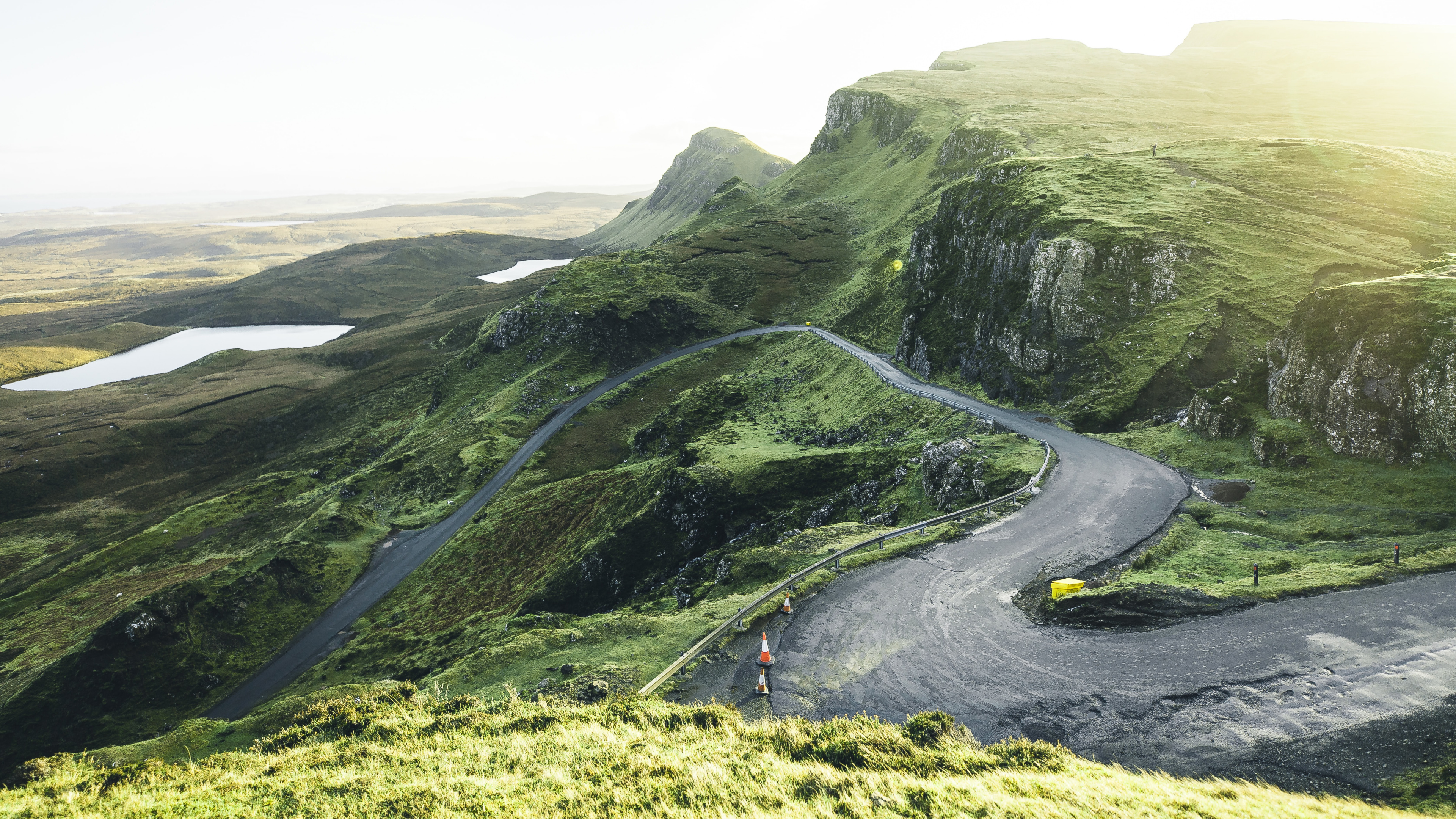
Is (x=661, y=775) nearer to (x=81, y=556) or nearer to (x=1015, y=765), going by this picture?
(x=1015, y=765)

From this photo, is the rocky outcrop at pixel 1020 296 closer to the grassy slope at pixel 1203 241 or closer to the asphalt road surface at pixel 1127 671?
the grassy slope at pixel 1203 241

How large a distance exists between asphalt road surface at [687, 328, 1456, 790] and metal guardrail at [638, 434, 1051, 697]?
1135 mm

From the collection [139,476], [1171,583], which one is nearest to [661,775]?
[1171,583]

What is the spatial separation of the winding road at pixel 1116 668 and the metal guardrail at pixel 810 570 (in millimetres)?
1113

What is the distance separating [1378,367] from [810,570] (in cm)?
3341

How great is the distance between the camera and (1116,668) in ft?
72.2

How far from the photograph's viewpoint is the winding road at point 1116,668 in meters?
17.9

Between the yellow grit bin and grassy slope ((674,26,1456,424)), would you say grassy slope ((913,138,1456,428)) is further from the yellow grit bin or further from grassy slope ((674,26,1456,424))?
the yellow grit bin

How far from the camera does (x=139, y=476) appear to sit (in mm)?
127250

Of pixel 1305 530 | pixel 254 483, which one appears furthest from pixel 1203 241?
pixel 254 483

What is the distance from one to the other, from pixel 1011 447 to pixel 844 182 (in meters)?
165

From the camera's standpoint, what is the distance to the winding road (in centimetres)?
1789

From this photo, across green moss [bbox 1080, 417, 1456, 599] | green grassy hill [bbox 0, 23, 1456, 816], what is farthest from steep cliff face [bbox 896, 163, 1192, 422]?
green moss [bbox 1080, 417, 1456, 599]

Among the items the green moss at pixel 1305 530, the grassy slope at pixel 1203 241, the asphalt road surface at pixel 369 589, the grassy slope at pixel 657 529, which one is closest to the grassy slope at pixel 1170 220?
the grassy slope at pixel 1203 241
